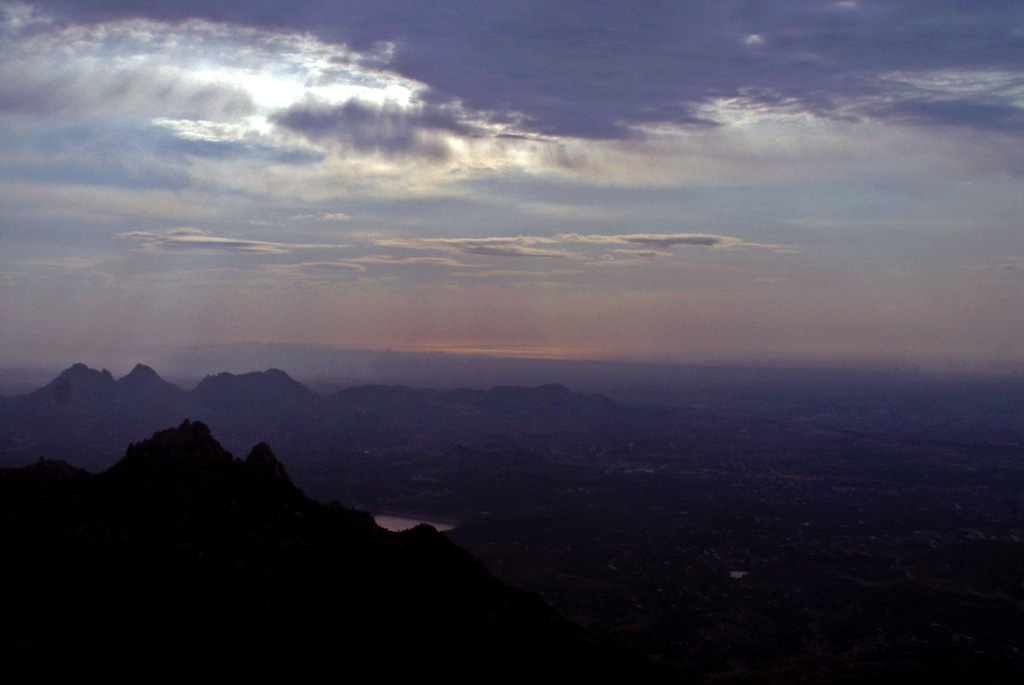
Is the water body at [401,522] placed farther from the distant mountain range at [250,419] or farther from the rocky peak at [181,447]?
the rocky peak at [181,447]

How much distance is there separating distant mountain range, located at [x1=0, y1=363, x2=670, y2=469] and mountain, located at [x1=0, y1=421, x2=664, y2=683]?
100773 millimetres

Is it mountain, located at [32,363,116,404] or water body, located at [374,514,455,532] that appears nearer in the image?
water body, located at [374,514,455,532]

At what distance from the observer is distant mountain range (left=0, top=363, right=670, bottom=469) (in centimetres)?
13962

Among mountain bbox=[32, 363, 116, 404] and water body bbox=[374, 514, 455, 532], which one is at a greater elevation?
mountain bbox=[32, 363, 116, 404]

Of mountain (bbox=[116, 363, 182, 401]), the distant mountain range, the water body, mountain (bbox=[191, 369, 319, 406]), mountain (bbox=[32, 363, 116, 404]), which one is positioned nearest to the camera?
the water body

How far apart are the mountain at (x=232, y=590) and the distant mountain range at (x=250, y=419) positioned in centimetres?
10077

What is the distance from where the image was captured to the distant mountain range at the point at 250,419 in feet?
458

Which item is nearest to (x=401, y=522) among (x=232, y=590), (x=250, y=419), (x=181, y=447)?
(x=181, y=447)

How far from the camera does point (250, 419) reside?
563 feet

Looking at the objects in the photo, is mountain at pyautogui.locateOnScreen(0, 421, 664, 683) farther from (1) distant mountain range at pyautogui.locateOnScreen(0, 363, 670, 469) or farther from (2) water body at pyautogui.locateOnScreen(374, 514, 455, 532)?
(1) distant mountain range at pyautogui.locateOnScreen(0, 363, 670, 469)

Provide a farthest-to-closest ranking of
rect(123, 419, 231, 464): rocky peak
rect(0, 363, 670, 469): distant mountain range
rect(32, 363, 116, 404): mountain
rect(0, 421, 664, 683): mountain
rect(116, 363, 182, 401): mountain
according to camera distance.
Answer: rect(116, 363, 182, 401): mountain, rect(32, 363, 116, 404): mountain, rect(0, 363, 670, 469): distant mountain range, rect(123, 419, 231, 464): rocky peak, rect(0, 421, 664, 683): mountain

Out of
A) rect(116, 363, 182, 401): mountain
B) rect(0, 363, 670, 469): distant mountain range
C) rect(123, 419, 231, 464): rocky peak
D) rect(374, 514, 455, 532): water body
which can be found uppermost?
rect(123, 419, 231, 464): rocky peak

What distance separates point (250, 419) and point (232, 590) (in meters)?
158

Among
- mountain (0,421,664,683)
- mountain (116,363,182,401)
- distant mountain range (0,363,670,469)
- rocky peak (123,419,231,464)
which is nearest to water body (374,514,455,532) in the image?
distant mountain range (0,363,670,469)
